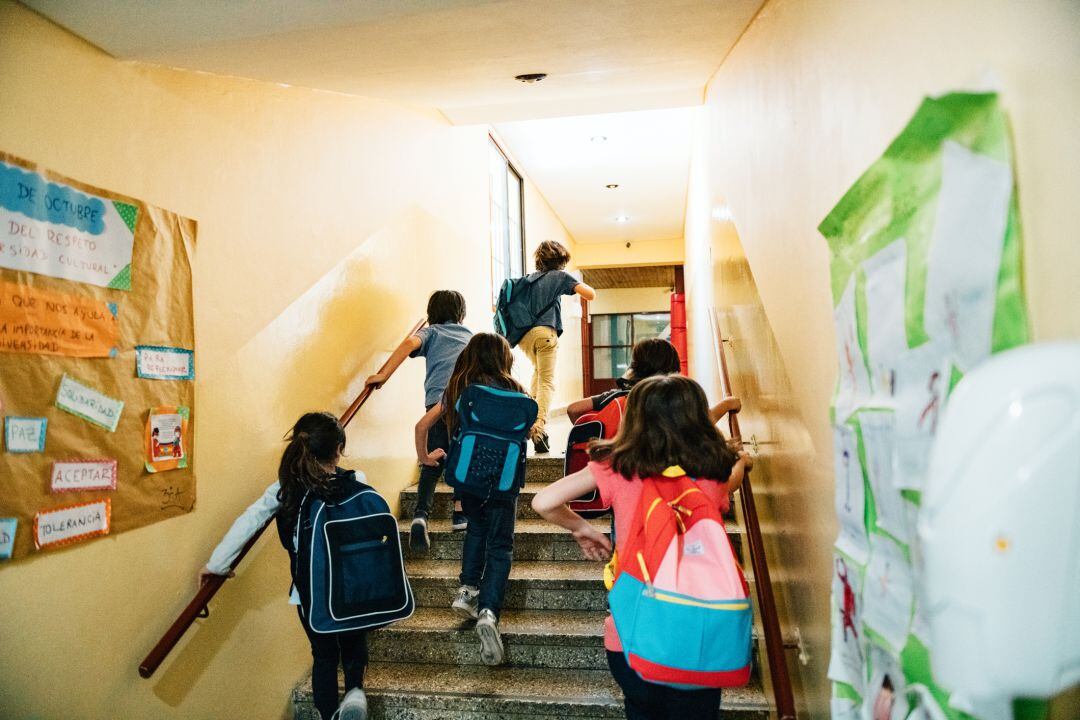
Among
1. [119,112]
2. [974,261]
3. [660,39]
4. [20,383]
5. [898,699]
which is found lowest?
[898,699]

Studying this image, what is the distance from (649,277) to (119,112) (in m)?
11.8

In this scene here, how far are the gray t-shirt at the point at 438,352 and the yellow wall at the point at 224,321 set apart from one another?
334 millimetres

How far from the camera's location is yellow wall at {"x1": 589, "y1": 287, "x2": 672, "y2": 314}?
14.4 m

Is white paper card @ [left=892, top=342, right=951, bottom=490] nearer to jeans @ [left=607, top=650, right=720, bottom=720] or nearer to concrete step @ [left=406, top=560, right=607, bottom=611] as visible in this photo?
jeans @ [left=607, top=650, right=720, bottom=720]

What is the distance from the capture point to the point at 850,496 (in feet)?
3.62

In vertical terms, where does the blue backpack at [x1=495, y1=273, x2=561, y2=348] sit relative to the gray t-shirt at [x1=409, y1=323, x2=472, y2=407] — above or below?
above

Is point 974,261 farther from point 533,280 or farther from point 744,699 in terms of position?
point 533,280

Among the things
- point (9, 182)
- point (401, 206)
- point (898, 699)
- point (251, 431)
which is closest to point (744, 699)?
point (898, 699)

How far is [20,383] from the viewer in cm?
167

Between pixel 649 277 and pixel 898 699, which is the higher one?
pixel 649 277

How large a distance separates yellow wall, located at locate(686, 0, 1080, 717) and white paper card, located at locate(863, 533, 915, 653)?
37cm

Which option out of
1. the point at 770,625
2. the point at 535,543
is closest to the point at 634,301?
the point at 535,543

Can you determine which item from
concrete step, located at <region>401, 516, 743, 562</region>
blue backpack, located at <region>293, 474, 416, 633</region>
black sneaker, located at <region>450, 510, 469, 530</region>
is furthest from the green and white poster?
black sneaker, located at <region>450, 510, 469, 530</region>

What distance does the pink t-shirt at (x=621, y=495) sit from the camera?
1.61 metres
